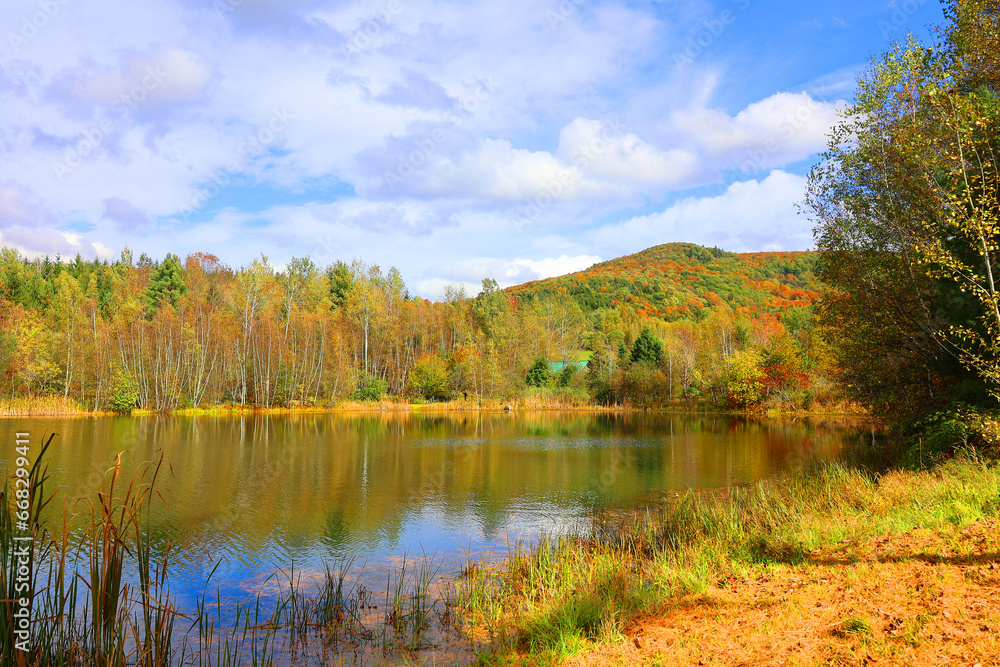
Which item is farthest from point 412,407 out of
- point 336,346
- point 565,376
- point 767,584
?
point 767,584

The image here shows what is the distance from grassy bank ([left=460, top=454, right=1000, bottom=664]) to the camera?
Answer: 5117 millimetres

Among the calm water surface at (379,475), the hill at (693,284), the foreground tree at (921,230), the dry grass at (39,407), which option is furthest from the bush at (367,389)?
the hill at (693,284)

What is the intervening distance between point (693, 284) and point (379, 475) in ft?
304

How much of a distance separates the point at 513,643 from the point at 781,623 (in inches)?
104

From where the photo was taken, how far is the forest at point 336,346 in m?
42.3

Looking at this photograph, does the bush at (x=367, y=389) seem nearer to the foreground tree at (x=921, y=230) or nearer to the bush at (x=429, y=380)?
the bush at (x=429, y=380)

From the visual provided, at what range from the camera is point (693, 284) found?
102750mm

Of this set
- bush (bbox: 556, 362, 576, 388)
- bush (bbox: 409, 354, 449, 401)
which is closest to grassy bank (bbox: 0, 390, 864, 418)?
bush (bbox: 409, 354, 449, 401)

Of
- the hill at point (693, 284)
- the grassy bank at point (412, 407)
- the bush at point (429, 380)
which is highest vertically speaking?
the hill at point (693, 284)

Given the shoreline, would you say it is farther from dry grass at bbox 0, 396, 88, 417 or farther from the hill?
the hill

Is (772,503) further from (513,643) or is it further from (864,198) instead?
(864,198)

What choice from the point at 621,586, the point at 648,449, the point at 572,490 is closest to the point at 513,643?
the point at 621,586

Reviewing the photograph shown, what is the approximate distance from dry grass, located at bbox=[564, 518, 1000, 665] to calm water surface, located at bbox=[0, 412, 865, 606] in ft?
18.5

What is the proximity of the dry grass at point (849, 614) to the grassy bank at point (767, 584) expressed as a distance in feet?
0.06
